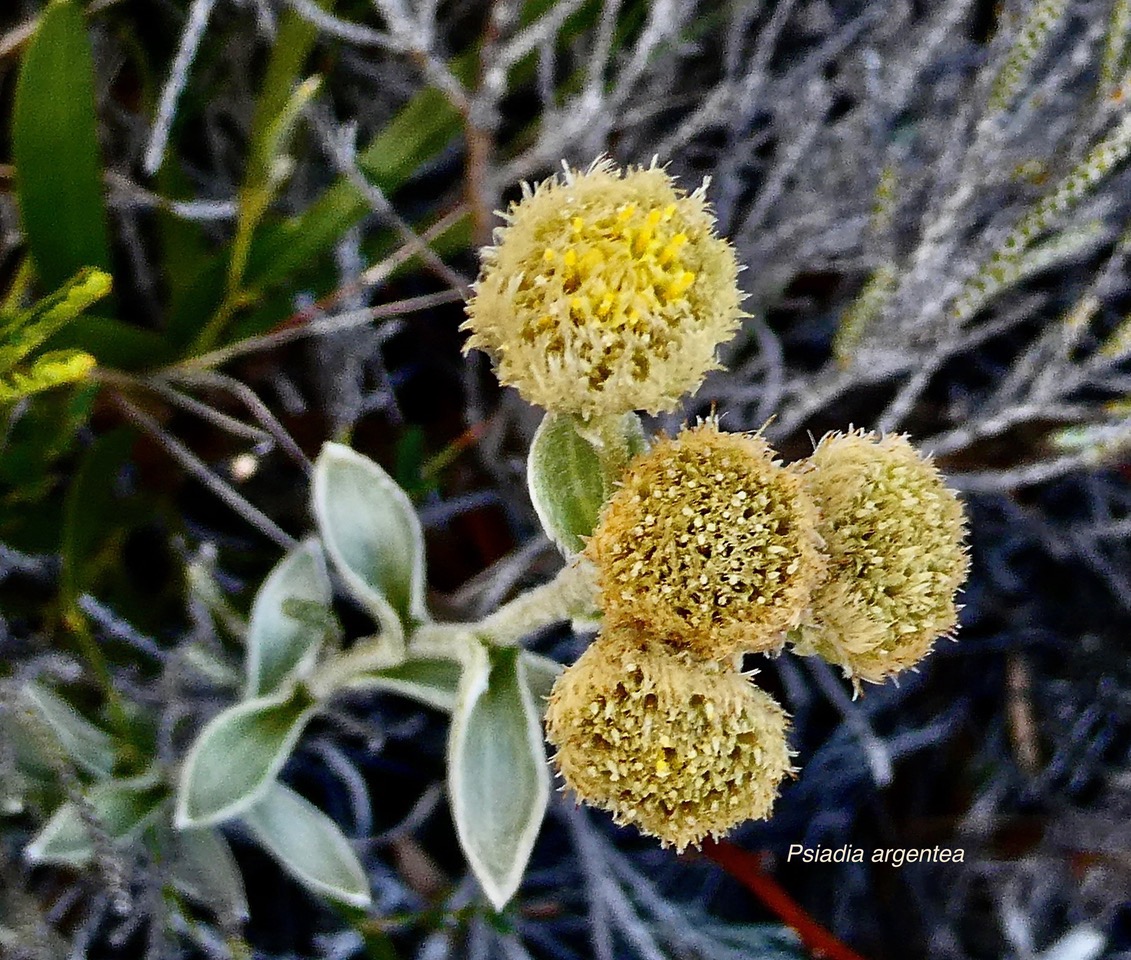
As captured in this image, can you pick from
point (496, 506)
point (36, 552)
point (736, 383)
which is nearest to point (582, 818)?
point (496, 506)

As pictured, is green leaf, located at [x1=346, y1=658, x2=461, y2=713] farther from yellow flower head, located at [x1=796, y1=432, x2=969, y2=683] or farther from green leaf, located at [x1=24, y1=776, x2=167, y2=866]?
yellow flower head, located at [x1=796, y1=432, x2=969, y2=683]

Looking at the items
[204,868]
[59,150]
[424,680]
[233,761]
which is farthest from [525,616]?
[59,150]

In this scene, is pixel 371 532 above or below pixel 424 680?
above

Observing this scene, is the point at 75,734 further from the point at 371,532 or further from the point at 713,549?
the point at 713,549

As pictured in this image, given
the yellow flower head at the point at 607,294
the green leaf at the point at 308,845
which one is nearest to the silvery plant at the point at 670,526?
the yellow flower head at the point at 607,294

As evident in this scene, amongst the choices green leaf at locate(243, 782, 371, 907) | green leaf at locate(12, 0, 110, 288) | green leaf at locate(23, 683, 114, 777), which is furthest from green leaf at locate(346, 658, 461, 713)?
green leaf at locate(12, 0, 110, 288)

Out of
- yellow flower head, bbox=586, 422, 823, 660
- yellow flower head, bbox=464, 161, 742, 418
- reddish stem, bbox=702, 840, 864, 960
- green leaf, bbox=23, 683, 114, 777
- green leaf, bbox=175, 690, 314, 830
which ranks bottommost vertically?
reddish stem, bbox=702, 840, 864, 960

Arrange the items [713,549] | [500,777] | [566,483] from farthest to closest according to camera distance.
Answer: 1. [500,777]
2. [566,483]
3. [713,549]
